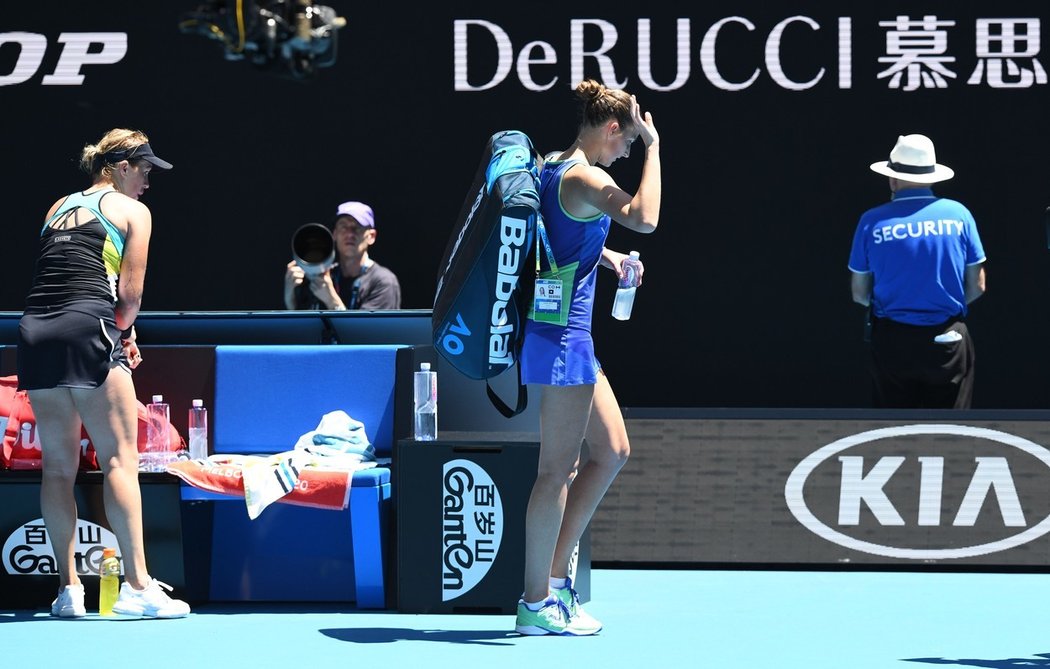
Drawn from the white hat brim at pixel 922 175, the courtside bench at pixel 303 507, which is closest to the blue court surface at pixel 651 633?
the courtside bench at pixel 303 507

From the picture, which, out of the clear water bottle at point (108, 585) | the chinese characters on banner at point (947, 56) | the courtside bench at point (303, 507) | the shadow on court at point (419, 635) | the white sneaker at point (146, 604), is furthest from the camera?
the chinese characters on banner at point (947, 56)

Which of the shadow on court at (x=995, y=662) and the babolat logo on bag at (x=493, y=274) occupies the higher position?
the babolat logo on bag at (x=493, y=274)

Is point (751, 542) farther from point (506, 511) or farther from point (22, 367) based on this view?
point (22, 367)

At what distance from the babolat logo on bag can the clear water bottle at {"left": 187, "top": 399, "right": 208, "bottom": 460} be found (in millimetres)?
1280

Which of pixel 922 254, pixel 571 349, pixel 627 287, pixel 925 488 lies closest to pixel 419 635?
pixel 571 349

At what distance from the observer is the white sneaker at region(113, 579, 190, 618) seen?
587 cm

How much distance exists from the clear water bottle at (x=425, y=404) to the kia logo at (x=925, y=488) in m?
1.75

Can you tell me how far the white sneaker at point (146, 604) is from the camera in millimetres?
5871

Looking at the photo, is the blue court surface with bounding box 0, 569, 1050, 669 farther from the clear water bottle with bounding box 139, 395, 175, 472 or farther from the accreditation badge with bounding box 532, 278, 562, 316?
the accreditation badge with bounding box 532, 278, 562, 316

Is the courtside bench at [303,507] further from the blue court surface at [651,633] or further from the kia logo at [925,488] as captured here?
the kia logo at [925,488]

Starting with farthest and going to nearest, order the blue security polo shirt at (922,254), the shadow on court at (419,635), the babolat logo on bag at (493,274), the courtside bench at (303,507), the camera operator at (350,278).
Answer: the camera operator at (350,278) < the blue security polo shirt at (922,254) < the courtside bench at (303,507) < the shadow on court at (419,635) < the babolat logo on bag at (493,274)

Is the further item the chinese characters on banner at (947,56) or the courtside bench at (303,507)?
the chinese characters on banner at (947,56)

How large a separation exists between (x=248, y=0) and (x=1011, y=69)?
499 cm

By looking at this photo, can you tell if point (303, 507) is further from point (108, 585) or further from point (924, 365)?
point (924, 365)
